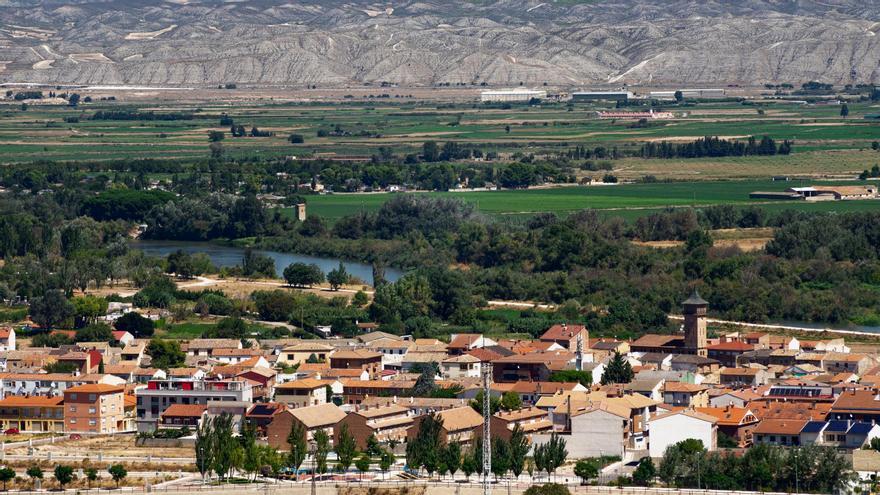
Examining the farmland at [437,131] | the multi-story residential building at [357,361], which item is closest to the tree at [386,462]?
the multi-story residential building at [357,361]

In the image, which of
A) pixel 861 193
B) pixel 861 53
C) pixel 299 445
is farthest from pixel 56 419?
pixel 861 53

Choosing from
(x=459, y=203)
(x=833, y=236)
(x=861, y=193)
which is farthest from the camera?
(x=861, y=193)

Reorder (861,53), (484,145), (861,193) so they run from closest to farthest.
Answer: (861,193) → (484,145) → (861,53)

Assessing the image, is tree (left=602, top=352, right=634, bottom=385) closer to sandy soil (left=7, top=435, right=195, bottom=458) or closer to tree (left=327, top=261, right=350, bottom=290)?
sandy soil (left=7, top=435, right=195, bottom=458)

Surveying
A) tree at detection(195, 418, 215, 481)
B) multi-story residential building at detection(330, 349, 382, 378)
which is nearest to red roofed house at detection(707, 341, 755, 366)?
multi-story residential building at detection(330, 349, 382, 378)

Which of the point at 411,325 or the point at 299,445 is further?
the point at 411,325

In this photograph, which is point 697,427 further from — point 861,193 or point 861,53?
point 861,53
